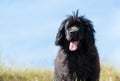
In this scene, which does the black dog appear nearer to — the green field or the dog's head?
the dog's head

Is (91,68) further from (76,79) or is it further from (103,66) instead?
(103,66)

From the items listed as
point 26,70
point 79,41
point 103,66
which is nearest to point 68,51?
point 79,41

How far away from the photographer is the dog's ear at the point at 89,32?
468 inches

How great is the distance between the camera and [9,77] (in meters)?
16.3

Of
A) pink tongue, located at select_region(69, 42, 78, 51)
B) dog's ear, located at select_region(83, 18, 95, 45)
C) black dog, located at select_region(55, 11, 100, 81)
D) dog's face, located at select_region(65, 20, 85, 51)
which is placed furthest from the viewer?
dog's ear, located at select_region(83, 18, 95, 45)

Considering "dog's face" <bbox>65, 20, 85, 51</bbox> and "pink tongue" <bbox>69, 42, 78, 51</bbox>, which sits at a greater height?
"dog's face" <bbox>65, 20, 85, 51</bbox>

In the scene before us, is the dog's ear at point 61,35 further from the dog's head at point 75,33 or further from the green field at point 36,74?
the green field at point 36,74

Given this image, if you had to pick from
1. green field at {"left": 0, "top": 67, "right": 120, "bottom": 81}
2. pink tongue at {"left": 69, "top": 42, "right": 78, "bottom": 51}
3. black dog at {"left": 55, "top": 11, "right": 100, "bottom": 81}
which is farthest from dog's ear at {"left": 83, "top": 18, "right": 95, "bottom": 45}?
green field at {"left": 0, "top": 67, "right": 120, "bottom": 81}

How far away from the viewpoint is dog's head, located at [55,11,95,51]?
1157cm

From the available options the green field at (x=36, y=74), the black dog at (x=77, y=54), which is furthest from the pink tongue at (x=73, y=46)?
the green field at (x=36, y=74)

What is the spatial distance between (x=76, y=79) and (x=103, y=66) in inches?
213

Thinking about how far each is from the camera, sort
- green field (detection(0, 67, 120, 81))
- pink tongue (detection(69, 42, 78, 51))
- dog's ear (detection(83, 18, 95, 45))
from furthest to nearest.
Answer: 1. green field (detection(0, 67, 120, 81))
2. dog's ear (detection(83, 18, 95, 45))
3. pink tongue (detection(69, 42, 78, 51))

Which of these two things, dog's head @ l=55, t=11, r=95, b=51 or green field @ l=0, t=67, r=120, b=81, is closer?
dog's head @ l=55, t=11, r=95, b=51

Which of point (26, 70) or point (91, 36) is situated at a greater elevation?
point (91, 36)
